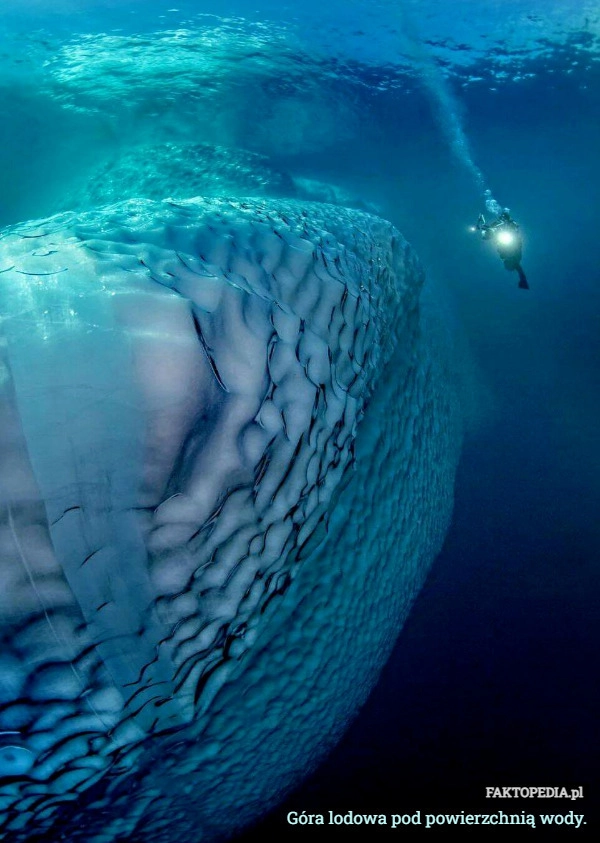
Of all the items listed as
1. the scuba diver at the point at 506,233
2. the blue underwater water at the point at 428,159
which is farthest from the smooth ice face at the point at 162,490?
the scuba diver at the point at 506,233

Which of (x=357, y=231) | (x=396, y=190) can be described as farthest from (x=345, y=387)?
(x=396, y=190)

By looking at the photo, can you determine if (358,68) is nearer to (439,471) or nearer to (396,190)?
(439,471)

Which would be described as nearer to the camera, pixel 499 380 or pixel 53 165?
pixel 499 380

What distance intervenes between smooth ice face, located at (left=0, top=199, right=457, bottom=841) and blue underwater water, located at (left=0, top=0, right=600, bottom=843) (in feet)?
1.33

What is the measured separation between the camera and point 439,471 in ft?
12.5

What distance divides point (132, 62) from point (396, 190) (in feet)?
Result: 44.0

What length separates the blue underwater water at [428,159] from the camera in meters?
3.05

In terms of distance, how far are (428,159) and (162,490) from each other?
15718mm

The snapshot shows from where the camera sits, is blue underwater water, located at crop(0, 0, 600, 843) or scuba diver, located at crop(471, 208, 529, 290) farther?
scuba diver, located at crop(471, 208, 529, 290)

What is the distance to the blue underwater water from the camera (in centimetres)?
305

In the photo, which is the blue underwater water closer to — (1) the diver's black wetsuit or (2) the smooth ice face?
(2) the smooth ice face

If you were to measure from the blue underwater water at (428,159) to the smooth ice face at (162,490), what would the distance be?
1.33 feet

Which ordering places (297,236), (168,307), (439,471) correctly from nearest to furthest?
1. (168,307)
2. (297,236)
3. (439,471)

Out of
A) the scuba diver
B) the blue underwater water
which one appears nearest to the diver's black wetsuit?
the scuba diver
